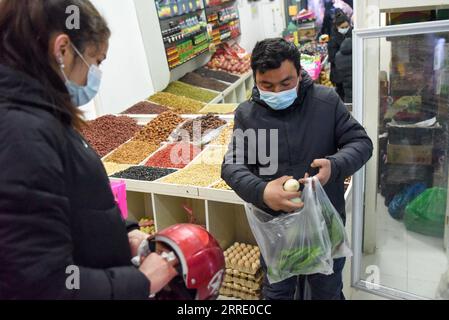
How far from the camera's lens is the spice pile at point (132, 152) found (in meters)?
3.37

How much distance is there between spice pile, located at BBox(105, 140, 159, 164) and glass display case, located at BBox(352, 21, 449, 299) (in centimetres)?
170

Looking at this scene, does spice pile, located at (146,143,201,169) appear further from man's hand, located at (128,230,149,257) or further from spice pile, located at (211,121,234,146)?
man's hand, located at (128,230,149,257)

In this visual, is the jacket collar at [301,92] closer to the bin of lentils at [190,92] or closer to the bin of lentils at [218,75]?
the bin of lentils at [190,92]

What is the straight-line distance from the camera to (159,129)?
3.71 metres

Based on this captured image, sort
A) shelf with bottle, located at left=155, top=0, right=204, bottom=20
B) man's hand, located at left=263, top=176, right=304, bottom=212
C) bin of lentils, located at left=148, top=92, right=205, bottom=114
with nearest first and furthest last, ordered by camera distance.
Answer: man's hand, located at left=263, top=176, right=304, bottom=212, bin of lentils, located at left=148, top=92, right=205, bottom=114, shelf with bottle, located at left=155, top=0, right=204, bottom=20

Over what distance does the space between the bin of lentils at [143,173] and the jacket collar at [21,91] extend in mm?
1876

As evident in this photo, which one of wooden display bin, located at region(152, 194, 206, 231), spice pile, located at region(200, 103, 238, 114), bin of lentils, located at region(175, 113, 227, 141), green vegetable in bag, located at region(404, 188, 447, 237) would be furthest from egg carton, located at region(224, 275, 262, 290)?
spice pile, located at region(200, 103, 238, 114)

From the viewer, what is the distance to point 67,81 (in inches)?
42.4

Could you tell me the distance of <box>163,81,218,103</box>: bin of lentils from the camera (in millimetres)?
5566

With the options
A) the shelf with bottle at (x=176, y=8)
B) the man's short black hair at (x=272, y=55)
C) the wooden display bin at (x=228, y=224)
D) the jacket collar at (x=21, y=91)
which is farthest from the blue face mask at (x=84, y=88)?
the shelf with bottle at (x=176, y=8)

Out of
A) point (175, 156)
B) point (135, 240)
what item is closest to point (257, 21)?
point (175, 156)

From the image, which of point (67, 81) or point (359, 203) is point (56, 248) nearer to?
point (67, 81)

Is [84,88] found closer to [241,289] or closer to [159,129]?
[241,289]

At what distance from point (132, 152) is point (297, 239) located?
210 centimetres
